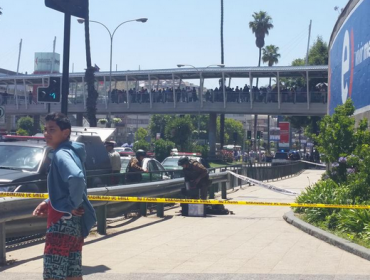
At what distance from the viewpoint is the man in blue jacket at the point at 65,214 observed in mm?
5180

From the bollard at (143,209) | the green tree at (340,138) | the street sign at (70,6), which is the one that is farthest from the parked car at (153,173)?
the green tree at (340,138)

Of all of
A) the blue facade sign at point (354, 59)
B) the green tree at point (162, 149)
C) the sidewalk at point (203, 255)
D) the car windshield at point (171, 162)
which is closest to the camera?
the sidewalk at point (203, 255)

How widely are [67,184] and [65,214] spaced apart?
0.25 meters

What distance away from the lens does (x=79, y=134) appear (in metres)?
15.6

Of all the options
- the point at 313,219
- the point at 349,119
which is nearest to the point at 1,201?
the point at 313,219

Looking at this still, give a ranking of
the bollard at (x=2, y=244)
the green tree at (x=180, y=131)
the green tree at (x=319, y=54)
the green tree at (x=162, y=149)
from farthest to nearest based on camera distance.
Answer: the green tree at (x=319, y=54) < the green tree at (x=180, y=131) < the green tree at (x=162, y=149) < the bollard at (x=2, y=244)

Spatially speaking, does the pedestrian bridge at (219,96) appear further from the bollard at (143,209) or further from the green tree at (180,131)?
the bollard at (143,209)

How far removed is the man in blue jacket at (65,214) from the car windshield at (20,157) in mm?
6876

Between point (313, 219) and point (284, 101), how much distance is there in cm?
4249

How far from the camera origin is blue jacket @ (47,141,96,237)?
5184 millimetres

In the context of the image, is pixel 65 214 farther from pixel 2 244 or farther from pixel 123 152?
pixel 123 152

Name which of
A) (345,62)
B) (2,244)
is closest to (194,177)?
(2,244)

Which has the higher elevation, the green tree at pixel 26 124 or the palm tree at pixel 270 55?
the palm tree at pixel 270 55

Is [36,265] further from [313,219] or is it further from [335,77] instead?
[335,77]
